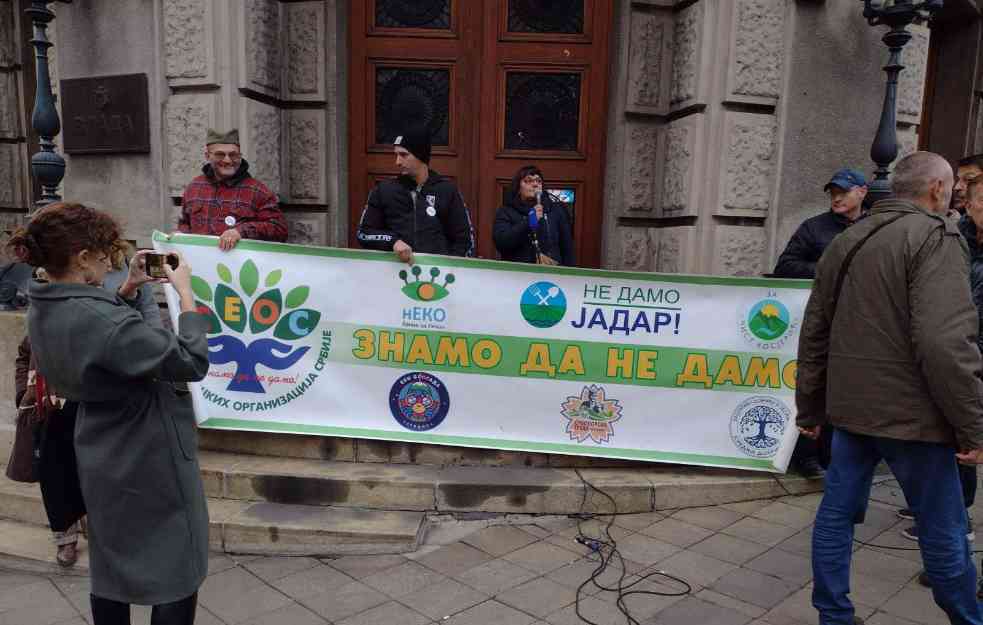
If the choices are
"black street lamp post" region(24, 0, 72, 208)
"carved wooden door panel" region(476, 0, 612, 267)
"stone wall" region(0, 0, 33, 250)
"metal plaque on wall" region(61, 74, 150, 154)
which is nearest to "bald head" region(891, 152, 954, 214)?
"carved wooden door panel" region(476, 0, 612, 267)

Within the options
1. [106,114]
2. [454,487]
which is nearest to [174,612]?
[454,487]

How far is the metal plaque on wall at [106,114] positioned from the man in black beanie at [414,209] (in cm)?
227

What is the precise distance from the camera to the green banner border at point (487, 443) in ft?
14.1

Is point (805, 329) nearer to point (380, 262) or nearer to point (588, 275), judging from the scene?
point (588, 275)

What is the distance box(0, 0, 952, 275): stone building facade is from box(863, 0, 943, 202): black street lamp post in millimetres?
496

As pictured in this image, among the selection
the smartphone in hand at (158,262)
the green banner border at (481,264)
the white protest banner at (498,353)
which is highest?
Result: the smartphone in hand at (158,262)

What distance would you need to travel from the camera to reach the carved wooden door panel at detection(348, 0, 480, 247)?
5.83 m

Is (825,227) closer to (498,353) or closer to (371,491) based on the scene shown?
(498,353)

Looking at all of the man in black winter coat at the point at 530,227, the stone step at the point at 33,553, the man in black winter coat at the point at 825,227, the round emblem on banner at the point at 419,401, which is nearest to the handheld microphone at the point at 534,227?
the man in black winter coat at the point at 530,227

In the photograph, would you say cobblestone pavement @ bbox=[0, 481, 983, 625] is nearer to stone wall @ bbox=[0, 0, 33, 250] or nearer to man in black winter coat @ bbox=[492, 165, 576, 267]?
man in black winter coat @ bbox=[492, 165, 576, 267]

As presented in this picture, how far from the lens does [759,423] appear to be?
4281 mm

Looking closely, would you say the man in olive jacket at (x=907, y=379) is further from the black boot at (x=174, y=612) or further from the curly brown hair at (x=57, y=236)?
the curly brown hair at (x=57, y=236)

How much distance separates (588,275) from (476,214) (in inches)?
82.0

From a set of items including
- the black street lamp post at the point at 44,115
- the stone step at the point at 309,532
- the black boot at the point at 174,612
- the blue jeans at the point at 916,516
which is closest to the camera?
the black boot at the point at 174,612
